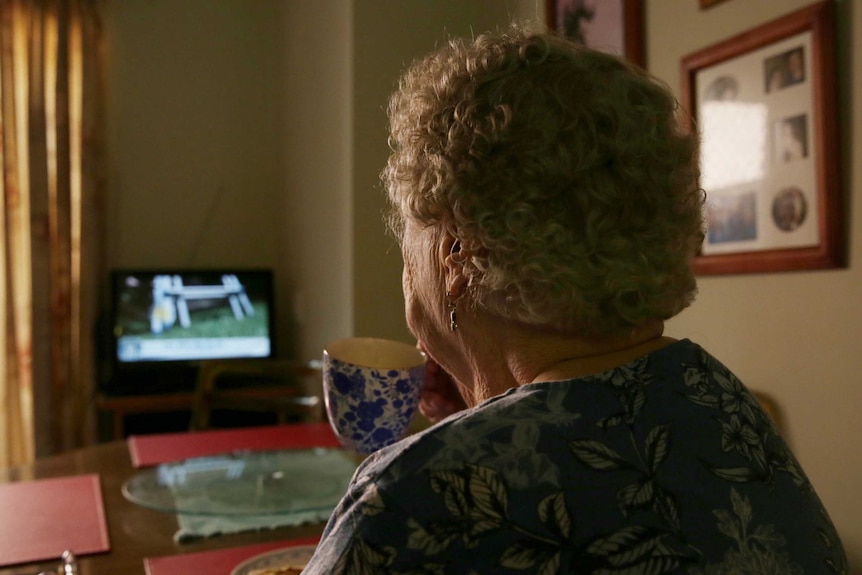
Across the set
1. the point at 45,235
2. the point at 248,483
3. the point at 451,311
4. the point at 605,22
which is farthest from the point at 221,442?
the point at 45,235

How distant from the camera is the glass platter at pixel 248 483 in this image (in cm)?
106

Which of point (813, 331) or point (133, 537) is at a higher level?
point (813, 331)

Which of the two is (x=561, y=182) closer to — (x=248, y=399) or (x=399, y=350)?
(x=399, y=350)

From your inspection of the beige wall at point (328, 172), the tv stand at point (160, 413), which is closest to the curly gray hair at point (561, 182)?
the beige wall at point (328, 172)

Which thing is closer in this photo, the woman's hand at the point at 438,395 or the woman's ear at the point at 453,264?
the woman's ear at the point at 453,264

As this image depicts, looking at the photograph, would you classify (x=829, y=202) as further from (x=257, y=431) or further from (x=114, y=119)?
(x=114, y=119)

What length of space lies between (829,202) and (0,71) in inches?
125

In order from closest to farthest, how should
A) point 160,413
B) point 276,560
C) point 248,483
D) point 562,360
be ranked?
point 562,360
point 276,560
point 248,483
point 160,413

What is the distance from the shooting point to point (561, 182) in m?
0.54

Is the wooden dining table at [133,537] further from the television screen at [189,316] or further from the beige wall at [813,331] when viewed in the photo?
the television screen at [189,316]

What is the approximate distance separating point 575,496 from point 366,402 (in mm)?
411

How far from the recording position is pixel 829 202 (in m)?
1.48

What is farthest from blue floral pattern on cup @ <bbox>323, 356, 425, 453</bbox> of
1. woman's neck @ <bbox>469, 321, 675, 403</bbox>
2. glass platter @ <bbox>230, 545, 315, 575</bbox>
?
woman's neck @ <bbox>469, 321, 675, 403</bbox>

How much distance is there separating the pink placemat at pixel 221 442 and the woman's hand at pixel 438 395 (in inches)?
20.4
